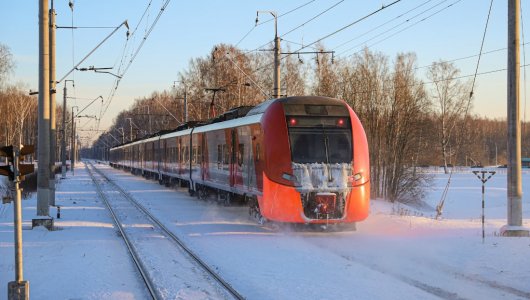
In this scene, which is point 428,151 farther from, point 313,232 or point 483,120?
point 483,120

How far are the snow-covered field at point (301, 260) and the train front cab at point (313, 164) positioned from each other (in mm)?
624

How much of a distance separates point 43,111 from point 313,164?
23.7ft

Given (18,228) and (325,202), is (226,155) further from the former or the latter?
(18,228)

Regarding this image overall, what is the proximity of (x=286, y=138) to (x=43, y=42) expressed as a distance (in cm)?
680

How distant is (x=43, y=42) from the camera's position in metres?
14.6

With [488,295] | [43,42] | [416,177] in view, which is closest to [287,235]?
[488,295]

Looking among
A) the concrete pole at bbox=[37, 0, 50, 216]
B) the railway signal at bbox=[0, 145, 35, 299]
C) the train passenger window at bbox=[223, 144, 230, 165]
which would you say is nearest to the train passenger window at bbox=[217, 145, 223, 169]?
the train passenger window at bbox=[223, 144, 230, 165]

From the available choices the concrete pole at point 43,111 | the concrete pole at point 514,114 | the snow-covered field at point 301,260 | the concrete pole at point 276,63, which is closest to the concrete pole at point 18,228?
the snow-covered field at point 301,260

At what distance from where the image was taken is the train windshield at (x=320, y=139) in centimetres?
1275

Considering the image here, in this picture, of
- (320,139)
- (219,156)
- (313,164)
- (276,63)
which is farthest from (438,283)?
(276,63)

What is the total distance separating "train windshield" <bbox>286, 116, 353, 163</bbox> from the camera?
12.8 m

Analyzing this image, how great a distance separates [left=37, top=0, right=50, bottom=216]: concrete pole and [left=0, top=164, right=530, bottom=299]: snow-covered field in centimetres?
87

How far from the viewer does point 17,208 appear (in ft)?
22.2

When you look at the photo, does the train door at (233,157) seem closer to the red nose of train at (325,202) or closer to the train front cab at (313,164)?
the train front cab at (313,164)
